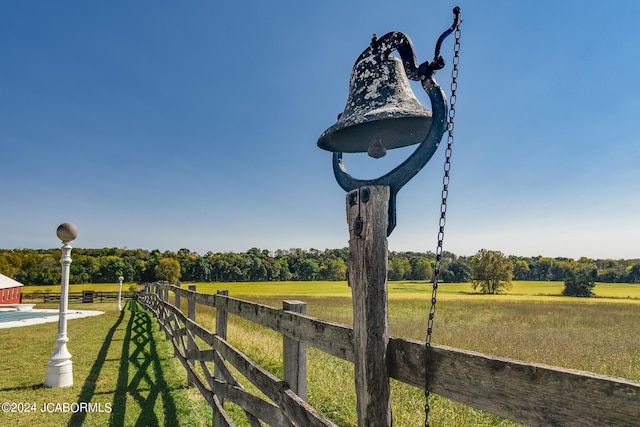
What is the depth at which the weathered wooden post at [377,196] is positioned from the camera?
1685mm

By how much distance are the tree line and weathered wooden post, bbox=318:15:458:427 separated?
56.7 metres

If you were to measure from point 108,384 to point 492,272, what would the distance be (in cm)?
7260

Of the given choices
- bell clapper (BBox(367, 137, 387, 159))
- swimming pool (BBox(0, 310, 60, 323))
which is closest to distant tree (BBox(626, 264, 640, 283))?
swimming pool (BBox(0, 310, 60, 323))

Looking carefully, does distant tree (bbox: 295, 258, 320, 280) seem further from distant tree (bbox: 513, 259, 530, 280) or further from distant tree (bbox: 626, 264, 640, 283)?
distant tree (bbox: 626, 264, 640, 283)

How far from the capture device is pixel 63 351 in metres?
6.39

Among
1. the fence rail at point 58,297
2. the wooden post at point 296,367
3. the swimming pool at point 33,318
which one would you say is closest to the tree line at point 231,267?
the fence rail at point 58,297

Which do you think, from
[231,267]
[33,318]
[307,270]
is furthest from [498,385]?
[307,270]

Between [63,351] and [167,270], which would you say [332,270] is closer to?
[167,270]

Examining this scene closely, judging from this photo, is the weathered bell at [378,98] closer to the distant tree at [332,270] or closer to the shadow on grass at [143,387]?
the shadow on grass at [143,387]

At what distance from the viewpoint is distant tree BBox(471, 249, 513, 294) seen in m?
70.1

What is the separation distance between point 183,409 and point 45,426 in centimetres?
150

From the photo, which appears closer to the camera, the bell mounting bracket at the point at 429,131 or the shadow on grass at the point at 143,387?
the bell mounting bracket at the point at 429,131

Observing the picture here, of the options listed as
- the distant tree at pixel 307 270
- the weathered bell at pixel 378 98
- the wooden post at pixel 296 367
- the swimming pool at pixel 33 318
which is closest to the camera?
the weathered bell at pixel 378 98

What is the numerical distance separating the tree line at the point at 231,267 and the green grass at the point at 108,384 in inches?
2039
